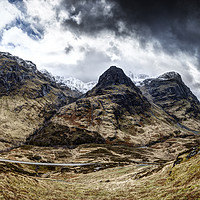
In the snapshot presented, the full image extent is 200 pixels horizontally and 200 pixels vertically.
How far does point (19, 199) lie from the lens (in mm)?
24875

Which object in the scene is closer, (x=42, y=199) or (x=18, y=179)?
(x=42, y=199)

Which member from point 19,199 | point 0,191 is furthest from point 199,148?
point 0,191

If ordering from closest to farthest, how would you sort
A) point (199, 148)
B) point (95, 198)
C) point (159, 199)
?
1. point (159, 199)
2. point (95, 198)
3. point (199, 148)

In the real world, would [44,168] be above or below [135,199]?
below

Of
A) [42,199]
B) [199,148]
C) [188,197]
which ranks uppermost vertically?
[199,148]

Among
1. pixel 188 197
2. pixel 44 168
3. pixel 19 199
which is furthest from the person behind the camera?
pixel 44 168

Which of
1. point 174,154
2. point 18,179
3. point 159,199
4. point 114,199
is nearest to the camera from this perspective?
point 159,199

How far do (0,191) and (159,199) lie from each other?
25.5 meters

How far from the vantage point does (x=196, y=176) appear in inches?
982

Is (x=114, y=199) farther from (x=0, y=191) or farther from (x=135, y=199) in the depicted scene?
(x=0, y=191)

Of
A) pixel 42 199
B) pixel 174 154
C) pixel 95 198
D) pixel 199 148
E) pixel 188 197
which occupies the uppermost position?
pixel 199 148

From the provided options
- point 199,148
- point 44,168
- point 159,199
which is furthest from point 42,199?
point 44,168

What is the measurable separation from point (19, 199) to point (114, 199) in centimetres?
1747

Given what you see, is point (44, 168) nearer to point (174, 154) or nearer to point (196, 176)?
point (196, 176)
